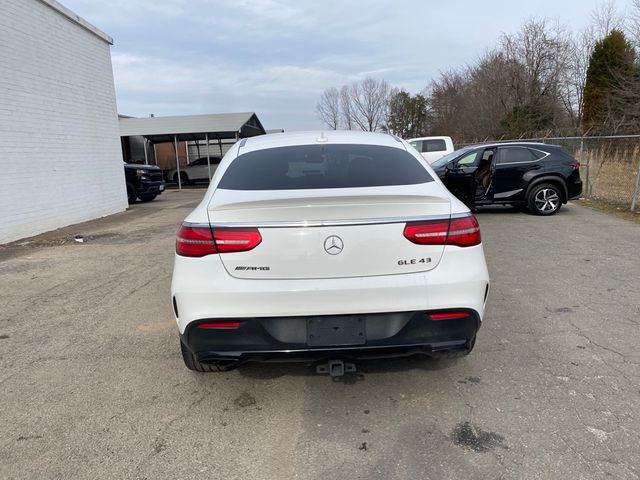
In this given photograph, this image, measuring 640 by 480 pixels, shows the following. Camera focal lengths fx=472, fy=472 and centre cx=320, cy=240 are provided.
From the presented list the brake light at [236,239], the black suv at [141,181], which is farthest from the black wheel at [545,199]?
the black suv at [141,181]

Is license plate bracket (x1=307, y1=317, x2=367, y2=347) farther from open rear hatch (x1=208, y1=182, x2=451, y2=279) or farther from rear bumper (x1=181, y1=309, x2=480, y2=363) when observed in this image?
open rear hatch (x1=208, y1=182, x2=451, y2=279)

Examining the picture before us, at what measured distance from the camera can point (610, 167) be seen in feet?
42.7

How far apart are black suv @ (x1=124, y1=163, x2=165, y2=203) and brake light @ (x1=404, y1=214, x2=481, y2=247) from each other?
15885 mm

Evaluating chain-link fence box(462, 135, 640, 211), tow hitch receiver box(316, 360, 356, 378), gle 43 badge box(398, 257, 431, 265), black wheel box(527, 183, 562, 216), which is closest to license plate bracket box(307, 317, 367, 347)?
tow hitch receiver box(316, 360, 356, 378)

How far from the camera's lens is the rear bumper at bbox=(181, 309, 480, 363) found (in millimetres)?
2568

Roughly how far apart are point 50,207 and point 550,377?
10.7 metres

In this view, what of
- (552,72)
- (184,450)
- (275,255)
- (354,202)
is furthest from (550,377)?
(552,72)

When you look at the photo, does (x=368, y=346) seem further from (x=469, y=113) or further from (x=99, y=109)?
(x=469, y=113)

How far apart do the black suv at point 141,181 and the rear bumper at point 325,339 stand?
50.9 ft

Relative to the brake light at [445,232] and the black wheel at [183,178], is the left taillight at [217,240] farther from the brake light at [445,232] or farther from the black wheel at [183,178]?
the black wheel at [183,178]

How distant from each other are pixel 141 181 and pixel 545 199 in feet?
43.4

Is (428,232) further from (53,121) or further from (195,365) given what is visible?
(53,121)

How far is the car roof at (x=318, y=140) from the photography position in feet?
11.6

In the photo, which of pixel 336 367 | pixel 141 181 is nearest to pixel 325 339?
pixel 336 367
